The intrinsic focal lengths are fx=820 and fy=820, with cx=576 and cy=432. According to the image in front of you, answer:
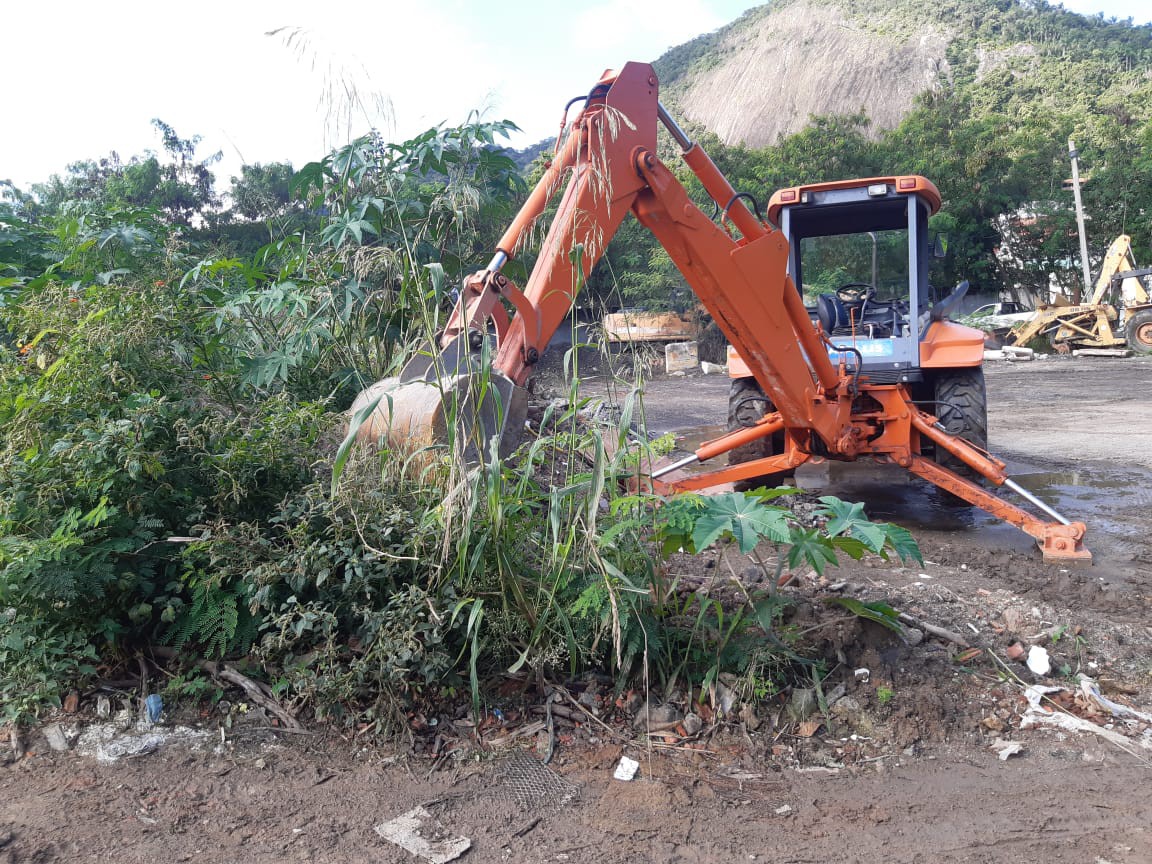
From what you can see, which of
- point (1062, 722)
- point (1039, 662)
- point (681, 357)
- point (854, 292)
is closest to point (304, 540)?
point (1062, 722)

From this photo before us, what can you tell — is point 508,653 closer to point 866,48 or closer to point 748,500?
point 748,500

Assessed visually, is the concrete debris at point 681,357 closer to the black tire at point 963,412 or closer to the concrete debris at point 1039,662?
the black tire at point 963,412

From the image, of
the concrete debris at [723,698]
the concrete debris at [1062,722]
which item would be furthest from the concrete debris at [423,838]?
the concrete debris at [1062,722]

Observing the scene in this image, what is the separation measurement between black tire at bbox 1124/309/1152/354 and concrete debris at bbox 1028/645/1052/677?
57.0 feet

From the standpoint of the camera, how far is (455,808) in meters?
2.39

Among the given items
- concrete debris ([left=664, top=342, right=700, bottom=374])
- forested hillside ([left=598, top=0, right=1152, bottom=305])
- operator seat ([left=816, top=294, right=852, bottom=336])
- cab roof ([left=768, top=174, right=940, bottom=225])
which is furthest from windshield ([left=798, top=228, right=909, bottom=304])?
forested hillside ([left=598, top=0, right=1152, bottom=305])

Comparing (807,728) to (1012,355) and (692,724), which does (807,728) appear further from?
(1012,355)

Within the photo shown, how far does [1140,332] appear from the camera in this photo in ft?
56.9

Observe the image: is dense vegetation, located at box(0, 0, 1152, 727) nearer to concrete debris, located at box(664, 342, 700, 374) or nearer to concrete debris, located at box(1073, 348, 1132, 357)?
concrete debris, located at box(664, 342, 700, 374)

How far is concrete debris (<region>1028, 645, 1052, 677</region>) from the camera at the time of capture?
325 cm

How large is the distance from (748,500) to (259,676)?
5.88 feet

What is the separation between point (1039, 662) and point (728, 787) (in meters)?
1.58

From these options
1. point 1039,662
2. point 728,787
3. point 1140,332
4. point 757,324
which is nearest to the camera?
point 728,787

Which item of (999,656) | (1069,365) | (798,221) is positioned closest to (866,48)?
(1069,365)
